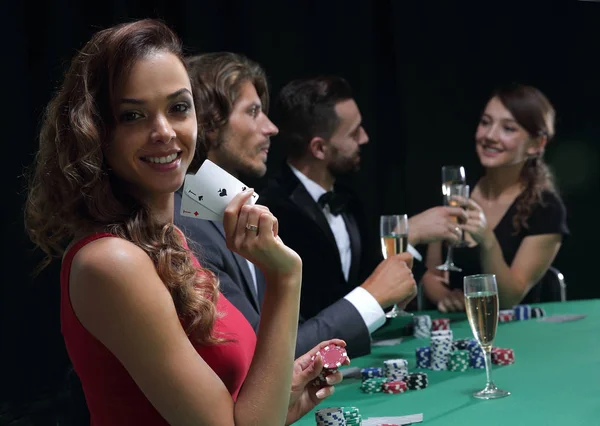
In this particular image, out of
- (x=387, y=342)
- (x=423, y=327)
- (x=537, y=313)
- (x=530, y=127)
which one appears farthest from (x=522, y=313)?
(x=530, y=127)

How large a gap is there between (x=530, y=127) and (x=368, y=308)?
3.22 metres

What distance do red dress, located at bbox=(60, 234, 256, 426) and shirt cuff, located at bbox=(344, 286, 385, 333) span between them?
1102mm

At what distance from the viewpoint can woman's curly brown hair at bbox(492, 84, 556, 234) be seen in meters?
5.04

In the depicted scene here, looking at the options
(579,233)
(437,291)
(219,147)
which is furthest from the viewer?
(579,233)

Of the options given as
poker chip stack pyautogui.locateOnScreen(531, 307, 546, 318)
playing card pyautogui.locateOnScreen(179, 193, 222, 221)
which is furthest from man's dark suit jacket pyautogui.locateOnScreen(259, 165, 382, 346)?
playing card pyautogui.locateOnScreen(179, 193, 222, 221)

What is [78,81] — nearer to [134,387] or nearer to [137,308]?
[137,308]

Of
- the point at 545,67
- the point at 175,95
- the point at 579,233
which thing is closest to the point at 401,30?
the point at 545,67

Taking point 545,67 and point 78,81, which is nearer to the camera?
point 78,81

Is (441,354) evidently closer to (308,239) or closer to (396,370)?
Answer: (396,370)

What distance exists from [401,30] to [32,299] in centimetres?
294

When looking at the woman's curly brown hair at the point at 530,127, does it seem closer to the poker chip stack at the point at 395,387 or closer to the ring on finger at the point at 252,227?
the poker chip stack at the point at 395,387

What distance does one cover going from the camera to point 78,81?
60.1 inches

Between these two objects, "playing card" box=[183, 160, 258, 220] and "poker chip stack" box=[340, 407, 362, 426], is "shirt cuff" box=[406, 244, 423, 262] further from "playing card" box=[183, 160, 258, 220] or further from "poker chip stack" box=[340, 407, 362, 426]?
"playing card" box=[183, 160, 258, 220]

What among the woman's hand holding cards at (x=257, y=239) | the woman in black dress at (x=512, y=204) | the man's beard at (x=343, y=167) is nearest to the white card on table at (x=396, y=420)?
the woman's hand holding cards at (x=257, y=239)
